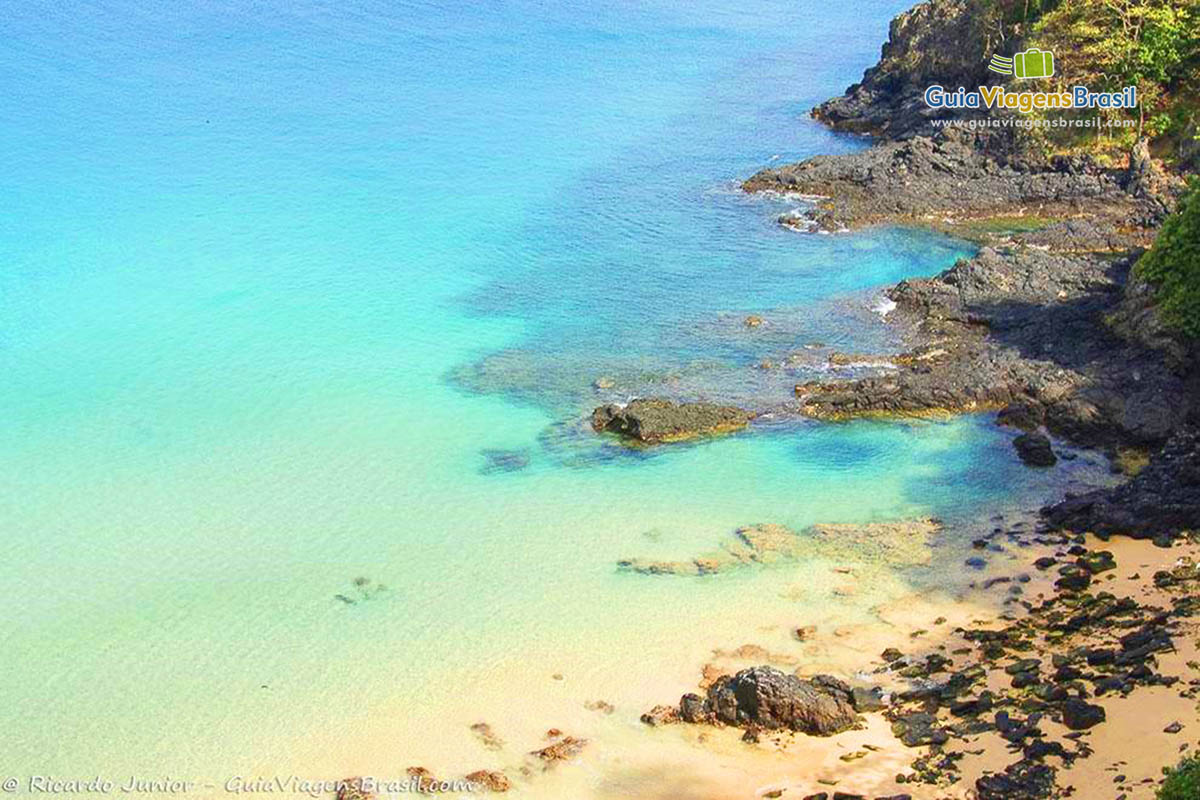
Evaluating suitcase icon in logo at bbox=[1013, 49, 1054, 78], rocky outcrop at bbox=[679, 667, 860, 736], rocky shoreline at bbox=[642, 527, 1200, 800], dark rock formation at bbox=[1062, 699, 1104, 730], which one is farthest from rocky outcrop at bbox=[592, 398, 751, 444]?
suitcase icon in logo at bbox=[1013, 49, 1054, 78]

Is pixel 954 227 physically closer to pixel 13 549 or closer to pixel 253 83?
pixel 13 549

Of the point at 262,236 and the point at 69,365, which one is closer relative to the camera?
the point at 69,365

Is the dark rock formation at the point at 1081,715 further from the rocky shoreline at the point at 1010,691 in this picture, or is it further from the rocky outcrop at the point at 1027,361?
the rocky outcrop at the point at 1027,361

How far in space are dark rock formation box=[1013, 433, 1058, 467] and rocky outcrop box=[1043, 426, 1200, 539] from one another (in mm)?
1953

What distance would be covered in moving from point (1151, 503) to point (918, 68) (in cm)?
3196

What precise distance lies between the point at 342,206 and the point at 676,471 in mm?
22813

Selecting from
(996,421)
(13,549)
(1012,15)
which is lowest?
(13,549)

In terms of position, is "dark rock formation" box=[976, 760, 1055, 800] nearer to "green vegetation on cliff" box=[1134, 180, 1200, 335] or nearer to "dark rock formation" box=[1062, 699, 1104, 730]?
"dark rock formation" box=[1062, 699, 1104, 730]

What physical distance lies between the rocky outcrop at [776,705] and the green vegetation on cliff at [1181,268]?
14279mm

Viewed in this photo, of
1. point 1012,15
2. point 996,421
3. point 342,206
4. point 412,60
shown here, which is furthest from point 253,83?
point 996,421

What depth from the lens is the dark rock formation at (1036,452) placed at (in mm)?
28906

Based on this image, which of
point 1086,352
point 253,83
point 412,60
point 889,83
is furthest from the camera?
point 412,60

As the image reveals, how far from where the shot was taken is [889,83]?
55.1 metres

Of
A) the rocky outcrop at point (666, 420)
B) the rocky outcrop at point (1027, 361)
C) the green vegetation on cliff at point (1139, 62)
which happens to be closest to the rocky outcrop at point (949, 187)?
the green vegetation on cliff at point (1139, 62)
